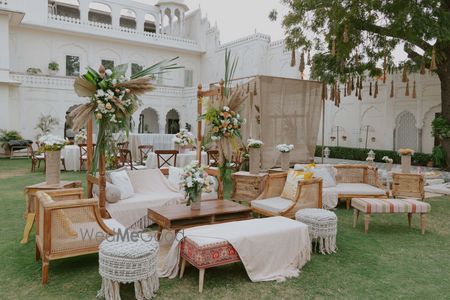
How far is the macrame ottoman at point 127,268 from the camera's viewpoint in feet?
9.05

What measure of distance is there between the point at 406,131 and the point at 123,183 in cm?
1200

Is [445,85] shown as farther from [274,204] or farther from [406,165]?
[274,204]

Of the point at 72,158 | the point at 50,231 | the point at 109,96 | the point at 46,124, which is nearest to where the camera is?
the point at 50,231

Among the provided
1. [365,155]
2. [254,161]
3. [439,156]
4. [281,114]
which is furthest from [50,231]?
[365,155]

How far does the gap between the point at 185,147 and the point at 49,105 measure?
31.2ft

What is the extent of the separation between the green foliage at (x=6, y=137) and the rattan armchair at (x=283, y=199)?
41.4 feet

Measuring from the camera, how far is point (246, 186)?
20.0ft

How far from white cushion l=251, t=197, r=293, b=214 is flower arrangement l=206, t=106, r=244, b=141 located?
103cm

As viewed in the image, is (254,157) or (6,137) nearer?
(254,157)

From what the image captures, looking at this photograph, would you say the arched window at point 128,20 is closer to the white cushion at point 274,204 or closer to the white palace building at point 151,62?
the white palace building at point 151,62

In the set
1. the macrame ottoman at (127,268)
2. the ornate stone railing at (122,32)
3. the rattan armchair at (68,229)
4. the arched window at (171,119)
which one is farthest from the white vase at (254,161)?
the arched window at (171,119)

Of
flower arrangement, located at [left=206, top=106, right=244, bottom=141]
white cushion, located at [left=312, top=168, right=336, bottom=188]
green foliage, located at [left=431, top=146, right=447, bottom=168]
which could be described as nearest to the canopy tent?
white cushion, located at [left=312, top=168, right=336, bottom=188]

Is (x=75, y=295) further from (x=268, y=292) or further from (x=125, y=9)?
(x=125, y=9)

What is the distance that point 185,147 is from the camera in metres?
9.95
